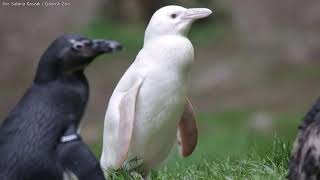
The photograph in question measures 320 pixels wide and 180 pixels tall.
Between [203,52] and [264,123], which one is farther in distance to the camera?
[203,52]

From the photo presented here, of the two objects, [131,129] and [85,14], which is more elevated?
[131,129]

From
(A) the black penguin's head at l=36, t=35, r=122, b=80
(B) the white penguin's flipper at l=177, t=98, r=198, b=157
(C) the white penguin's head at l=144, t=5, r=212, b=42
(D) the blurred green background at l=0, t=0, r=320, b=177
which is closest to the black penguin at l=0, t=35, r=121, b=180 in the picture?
(A) the black penguin's head at l=36, t=35, r=122, b=80

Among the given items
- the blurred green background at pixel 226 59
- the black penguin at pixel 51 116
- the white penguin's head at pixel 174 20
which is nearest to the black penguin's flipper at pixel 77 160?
the black penguin at pixel 51 116

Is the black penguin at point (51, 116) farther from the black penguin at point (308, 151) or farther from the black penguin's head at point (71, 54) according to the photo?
the black penguin at point (308, 151)

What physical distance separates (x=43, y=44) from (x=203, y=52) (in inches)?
55.2

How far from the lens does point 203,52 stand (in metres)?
7.40

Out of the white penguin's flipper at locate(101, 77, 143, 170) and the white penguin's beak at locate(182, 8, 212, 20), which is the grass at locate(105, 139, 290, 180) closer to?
the white penguin's flipper at locate(101, 77, 143, 170)

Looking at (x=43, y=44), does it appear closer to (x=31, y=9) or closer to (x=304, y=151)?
(x=31, y=9)

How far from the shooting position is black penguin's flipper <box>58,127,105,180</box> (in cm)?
212

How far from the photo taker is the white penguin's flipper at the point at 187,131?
2.73 meters

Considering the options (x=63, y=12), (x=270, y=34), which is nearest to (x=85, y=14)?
(x=63, y=12)

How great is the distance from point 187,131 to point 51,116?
691 millimetres


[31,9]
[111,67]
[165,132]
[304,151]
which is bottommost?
[111,67]

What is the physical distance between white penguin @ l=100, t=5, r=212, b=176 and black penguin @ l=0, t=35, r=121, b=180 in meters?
0.30
